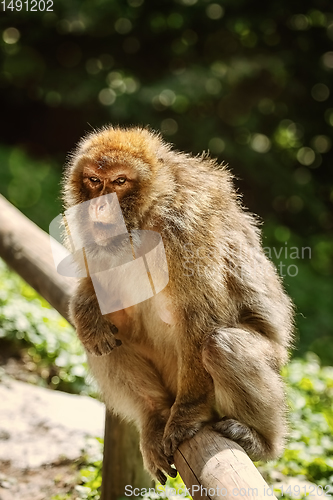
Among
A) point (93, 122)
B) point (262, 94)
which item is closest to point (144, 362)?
point (93, 122)

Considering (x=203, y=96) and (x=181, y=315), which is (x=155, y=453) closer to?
(x=181, y=315)

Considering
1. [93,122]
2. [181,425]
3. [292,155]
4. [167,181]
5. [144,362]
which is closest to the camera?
[181,425]

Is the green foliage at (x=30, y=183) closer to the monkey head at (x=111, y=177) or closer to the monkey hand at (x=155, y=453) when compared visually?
the monkey head at (x=111, y=177)

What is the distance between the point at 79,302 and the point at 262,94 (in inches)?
292

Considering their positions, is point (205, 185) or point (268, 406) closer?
point (268, 406)

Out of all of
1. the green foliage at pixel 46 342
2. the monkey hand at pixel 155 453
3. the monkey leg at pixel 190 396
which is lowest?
the green foliage at pixel 46 342

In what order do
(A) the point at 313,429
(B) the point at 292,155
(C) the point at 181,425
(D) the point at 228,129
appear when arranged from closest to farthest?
1. (C) the point at 181,425
2. (A) the point at 313,429
3. (D) the point at 228,129
4. (B) the point at 292,155

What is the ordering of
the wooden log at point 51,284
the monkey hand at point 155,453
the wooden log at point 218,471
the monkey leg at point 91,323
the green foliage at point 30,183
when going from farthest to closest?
the green foliage at point 30,183
the wooden log at point 51,284
the monkey leg at point 91,323
the monkey hand at point 155,453
the wooden log at point 218,471

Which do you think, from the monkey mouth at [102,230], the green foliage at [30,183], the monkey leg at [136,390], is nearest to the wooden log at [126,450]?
the monkey leg at [136,390]

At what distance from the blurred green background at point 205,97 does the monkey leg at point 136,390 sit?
14.9 ft

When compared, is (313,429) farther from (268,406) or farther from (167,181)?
(167,181)

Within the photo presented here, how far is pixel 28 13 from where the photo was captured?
7.76 meters

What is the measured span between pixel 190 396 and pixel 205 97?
22.0 feet

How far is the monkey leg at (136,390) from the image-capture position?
2740 mm
